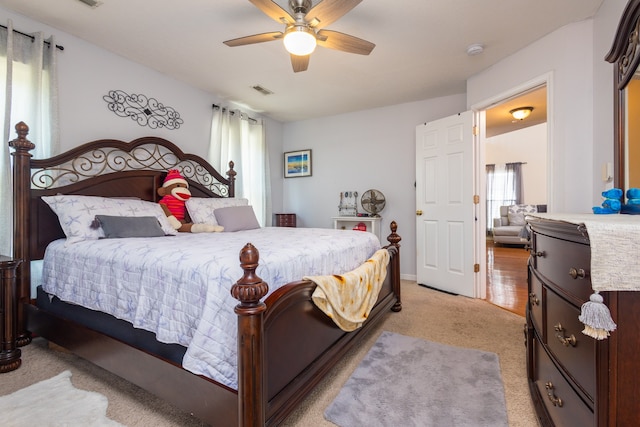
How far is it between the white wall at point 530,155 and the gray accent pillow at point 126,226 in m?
8.53

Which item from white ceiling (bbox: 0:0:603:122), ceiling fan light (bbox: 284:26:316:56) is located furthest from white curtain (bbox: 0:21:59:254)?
ceiling fan light (bbox: 284:26:316:56)

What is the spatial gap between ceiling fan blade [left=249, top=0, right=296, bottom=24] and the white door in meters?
2.34

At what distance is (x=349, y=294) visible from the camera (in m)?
1.72

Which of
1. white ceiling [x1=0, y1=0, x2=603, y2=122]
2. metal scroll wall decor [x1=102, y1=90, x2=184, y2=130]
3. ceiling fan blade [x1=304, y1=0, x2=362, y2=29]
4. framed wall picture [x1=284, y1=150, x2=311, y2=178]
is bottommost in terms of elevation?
framed wall picture [x1=284, y1=150, x2=311, y2=178]

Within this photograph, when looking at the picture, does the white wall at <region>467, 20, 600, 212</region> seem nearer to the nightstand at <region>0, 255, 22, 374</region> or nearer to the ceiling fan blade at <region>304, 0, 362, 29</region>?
the ceiling fan blade at <region>304, 0, 362, 29</region>

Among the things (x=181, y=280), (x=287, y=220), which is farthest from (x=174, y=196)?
(x=287, y=220)

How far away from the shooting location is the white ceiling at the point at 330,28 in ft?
6.95

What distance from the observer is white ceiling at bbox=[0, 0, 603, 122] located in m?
2.12

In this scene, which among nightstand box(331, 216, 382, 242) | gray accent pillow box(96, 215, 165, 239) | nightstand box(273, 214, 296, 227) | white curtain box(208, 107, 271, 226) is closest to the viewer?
gray accent pillow box(96, 215, 165, 239)

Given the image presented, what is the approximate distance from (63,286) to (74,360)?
19.5 inches

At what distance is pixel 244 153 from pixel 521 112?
3.94 m

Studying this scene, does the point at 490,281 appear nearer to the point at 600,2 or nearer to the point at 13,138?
the point at 600,2

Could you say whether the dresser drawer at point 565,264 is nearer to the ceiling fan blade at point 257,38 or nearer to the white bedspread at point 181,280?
the white bedspread at point 181,280

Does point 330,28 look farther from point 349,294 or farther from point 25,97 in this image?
point 25,97
